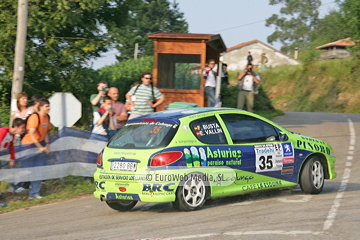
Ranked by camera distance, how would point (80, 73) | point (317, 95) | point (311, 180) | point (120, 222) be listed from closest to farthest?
point (120, 222), point (311, 180), point (80, 73), point (317, 95)

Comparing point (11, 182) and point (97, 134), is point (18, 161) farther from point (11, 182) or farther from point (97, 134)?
point (97, 134)

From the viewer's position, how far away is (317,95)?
5409 cm

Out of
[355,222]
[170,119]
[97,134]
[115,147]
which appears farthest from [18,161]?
[355,222]

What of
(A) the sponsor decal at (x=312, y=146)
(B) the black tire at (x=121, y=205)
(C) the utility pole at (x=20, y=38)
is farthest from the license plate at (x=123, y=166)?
(C) the utility pole at (x=20, y=38)

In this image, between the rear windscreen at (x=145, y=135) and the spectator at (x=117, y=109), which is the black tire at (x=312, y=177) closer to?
the rear windscreen at (x=145, y=135)

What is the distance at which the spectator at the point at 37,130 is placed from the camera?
10430 millimetres

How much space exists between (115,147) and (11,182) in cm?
283

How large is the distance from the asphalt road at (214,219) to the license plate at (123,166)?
702mm

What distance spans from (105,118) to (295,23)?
95.3 metres

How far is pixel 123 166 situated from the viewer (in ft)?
27.0

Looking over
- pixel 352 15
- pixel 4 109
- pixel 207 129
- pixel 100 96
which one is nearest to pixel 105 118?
pixel 100 96

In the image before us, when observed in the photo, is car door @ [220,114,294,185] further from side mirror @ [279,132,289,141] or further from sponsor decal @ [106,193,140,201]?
sponsor decal @ [106,193,140,201]

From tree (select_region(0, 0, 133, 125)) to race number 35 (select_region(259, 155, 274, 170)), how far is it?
9421 millimetres

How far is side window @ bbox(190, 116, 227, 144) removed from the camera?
8534 millimetres
